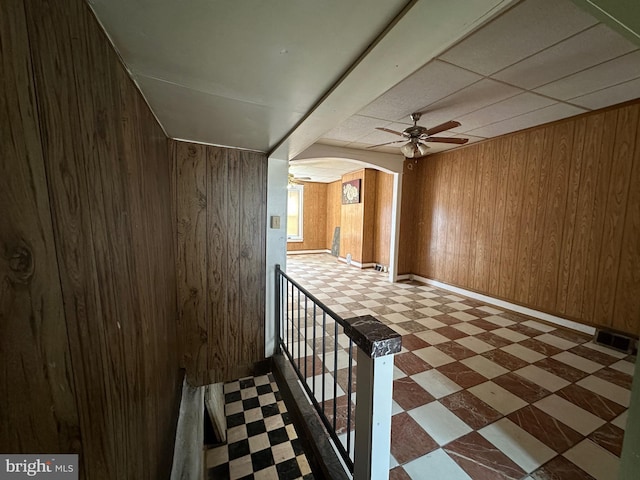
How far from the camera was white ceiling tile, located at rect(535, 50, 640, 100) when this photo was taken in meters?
1.77

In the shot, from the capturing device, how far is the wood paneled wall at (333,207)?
7.55 meters

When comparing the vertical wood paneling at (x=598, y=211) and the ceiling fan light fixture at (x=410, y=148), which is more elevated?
the ceiling fan light fixture at (x=410, y=148)

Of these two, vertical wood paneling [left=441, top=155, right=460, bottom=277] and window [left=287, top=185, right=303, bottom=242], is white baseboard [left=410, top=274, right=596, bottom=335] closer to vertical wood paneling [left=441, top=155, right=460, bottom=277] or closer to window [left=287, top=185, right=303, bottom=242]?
vertical wood paneling [left=441, top=155, right=460, bottom=277]

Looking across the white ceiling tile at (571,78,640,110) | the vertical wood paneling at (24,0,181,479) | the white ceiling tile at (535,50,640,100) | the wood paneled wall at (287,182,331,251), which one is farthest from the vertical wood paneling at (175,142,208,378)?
the wood paneled wall at (287,182,331,251)

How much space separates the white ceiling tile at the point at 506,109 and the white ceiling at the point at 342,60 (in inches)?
0.8

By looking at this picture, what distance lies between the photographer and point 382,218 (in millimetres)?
5828

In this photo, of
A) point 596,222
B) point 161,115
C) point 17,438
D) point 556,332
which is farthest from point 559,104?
point 17,438

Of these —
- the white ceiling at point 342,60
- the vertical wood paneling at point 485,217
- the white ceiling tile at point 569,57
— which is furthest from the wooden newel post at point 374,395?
the vertical wood paneling at point 485,217

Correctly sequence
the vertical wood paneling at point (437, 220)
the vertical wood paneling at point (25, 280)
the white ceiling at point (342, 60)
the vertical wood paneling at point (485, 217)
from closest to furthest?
the vertical wood paneling at point (25, 280), the white ceiling at point (342, 60), the vertical wood paneling at point (485, 217), the vertical wood paneling at point (437, 220)

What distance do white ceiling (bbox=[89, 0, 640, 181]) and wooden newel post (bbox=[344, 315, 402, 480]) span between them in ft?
3.53

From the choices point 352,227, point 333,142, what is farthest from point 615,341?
point 352,227

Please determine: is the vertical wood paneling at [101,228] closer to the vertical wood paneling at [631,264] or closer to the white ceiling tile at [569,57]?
the white ceiling tile at [569,57]

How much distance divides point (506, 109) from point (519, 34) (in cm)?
132

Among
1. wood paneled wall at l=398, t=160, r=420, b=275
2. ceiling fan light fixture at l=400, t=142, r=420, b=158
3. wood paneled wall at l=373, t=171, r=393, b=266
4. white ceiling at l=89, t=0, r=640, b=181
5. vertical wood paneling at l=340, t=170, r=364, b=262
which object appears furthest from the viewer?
vertical wood paneling at l=340, t=170, r=364, b=262
